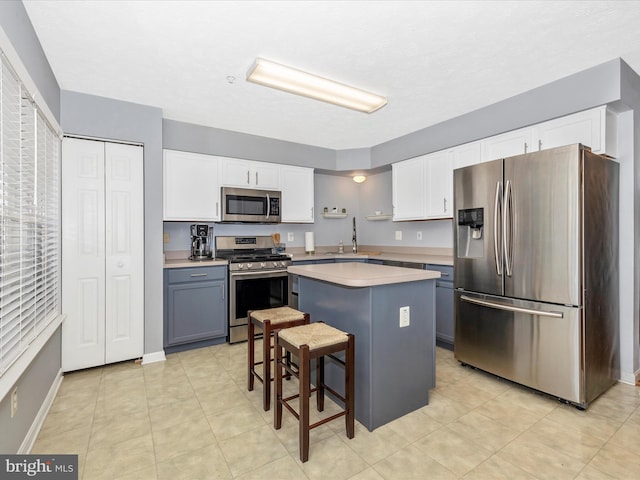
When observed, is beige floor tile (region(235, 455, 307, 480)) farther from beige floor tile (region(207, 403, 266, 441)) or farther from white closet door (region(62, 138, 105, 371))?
white closet door (region(62, 138, 105, 371))

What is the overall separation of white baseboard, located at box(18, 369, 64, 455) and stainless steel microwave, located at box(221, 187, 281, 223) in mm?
2143

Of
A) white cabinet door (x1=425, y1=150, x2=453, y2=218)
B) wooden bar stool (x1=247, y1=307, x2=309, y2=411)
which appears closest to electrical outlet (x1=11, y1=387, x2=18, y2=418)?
wooden bar stool (x1=247, y1=307, x2=309, y2=411)

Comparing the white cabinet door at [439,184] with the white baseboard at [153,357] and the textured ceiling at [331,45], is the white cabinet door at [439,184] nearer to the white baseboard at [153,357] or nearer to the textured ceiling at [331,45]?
the textured ceiling at [331,45]

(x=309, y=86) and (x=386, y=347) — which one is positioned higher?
(x=309, y=86)

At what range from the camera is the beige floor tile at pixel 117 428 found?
6.47ft

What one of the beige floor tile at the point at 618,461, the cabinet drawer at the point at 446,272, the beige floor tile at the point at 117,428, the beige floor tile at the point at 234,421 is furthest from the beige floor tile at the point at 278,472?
the cabinet drawer at the point at 446,272

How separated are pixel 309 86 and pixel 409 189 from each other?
84.3 inches

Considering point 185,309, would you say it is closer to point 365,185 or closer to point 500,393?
point 500,393

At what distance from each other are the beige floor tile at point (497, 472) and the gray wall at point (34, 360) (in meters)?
2.31

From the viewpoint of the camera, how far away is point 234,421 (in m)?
2.18

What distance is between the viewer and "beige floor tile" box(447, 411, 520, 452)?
1.92 meters

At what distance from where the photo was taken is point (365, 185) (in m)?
5.47

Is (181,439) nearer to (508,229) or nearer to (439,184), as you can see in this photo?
(508,229)

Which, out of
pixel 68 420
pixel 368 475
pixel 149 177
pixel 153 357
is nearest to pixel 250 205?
pixel 149 177
